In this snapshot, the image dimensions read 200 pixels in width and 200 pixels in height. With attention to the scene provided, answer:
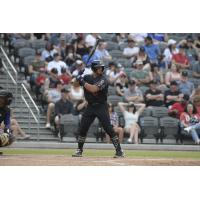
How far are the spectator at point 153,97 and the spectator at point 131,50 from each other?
116 cm

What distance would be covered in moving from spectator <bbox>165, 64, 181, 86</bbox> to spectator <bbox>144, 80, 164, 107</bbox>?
1.80 feet

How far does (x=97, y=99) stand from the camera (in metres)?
9.93

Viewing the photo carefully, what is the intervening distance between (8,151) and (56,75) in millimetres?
3276

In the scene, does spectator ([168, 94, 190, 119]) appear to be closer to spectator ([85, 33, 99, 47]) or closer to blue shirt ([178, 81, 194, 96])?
blue shirt ([178, 81, 194, 96])

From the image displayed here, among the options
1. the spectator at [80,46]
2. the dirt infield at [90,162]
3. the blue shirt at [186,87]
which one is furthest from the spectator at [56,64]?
the dirt infield at [90,162]

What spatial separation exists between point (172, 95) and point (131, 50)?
5.60 ft

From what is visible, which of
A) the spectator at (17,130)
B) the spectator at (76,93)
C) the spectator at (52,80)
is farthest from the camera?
the spectator at (76,93)

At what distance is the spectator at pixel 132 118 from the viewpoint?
1333 centimetres

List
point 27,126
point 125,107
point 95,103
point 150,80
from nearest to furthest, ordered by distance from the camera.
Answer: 1. point 95,103
2. point 27,126
3. point 125,107
4. point 150,80

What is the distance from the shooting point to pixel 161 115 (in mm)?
14062

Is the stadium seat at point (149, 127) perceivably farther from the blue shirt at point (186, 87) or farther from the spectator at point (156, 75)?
the spectator at point (156, 75)

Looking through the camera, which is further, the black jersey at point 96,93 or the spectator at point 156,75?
the spectator at point 156,75

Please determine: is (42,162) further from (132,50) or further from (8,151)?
(132,50)
